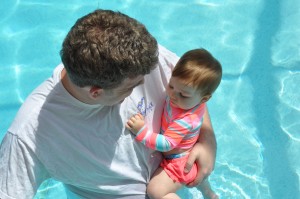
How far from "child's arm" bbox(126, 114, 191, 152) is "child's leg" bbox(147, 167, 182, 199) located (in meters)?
0.17

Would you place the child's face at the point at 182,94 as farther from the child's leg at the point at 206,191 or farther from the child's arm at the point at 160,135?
the child's leg at the point at 206,191

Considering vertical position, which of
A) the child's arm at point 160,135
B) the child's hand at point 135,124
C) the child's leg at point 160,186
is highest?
the child's hand at point 135,124

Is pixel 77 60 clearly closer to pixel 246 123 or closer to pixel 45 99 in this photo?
pixel 45 99

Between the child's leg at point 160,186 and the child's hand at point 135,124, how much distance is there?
373mm

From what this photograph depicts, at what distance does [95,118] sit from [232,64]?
2287 millimetres

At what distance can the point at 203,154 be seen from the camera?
2516mm

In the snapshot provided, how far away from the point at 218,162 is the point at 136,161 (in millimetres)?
1483

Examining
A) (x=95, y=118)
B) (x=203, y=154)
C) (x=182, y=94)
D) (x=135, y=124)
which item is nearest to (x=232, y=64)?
(x=203, y=154)

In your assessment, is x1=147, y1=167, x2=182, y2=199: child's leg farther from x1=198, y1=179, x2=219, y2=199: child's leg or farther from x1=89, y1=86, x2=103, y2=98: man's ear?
x1=89, y1=86, x2=103, y2=98: man's ear

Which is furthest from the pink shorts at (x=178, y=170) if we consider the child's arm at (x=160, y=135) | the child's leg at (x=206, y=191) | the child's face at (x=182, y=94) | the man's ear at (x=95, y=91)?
the man's ear at (x=95, y=91)

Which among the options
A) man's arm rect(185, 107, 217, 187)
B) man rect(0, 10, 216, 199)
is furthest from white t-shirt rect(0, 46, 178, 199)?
man's arm rect(185, 107, 217, 187)

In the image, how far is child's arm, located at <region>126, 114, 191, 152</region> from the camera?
2209 millimetres

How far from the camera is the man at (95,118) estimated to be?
174 cm

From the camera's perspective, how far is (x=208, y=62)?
2.36 m
